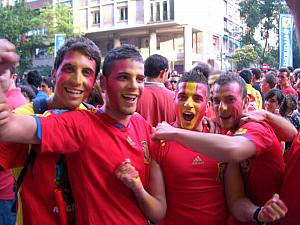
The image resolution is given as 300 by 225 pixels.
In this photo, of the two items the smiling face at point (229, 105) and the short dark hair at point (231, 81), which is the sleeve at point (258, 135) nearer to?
the smiling face at point (229, 105)

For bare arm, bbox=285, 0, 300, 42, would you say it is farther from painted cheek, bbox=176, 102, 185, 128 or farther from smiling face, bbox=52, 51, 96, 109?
painted cheek, bbox=176, 102, 185, 128

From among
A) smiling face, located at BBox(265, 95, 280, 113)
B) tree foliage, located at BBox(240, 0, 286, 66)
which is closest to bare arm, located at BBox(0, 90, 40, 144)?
smiling face, located at BBox(265, 95, 280, 113)

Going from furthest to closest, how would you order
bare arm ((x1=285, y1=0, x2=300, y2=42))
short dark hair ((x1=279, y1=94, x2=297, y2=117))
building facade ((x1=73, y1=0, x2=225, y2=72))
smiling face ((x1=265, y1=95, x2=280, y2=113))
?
1. building facade ((x1=73, y1=0, x2=225, y2=72))
2. smiling face ((x1=265, y1=95, x2=280, y2=113))
3. short dark hair ((x1=279, y1=94, x2=297, y2=117))
4. bare arm ((x1=285, y1=0, x2=300, y2=42))

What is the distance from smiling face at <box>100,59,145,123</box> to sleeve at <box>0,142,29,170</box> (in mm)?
560

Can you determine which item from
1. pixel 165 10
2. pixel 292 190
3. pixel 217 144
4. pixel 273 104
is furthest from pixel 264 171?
pixel 165 10

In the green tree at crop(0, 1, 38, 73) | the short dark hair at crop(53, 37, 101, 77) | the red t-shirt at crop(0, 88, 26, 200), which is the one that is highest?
the green tree at crop(0, 1, 38, 73)

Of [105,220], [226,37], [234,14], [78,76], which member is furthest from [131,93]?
[234,14]

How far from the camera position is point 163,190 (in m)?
2.42

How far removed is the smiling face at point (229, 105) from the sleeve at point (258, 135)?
0.62ft

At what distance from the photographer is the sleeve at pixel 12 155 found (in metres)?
2.00

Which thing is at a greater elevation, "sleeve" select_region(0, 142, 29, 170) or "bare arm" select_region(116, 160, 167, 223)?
"sleeve" select_region(0, 142, 29, 170)

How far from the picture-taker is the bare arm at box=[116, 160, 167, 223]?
6.84 feet

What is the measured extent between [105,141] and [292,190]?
1178 millimetres

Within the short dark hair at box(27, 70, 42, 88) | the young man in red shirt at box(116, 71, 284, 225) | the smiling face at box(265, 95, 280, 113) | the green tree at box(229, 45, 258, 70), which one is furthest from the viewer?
the green tree at box(229, 45, 258, 70)
